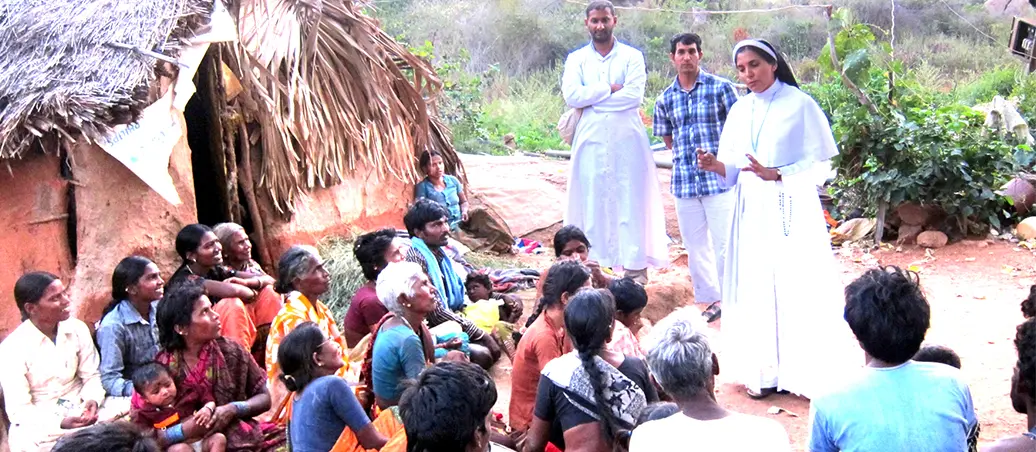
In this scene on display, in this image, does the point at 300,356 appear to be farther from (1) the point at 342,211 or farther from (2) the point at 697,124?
(2) the point at 697,124

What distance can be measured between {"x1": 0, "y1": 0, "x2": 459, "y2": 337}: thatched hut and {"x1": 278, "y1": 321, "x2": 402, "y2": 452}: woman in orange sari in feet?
7.24

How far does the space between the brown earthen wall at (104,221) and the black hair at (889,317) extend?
415cm

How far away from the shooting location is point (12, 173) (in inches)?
223

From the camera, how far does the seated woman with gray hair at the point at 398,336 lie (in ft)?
13.1

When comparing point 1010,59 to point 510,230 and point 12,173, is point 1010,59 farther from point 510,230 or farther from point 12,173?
point 12,173

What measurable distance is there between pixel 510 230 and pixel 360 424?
19.8 ft

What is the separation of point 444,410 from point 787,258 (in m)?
2.91

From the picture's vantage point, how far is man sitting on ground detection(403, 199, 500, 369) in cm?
572

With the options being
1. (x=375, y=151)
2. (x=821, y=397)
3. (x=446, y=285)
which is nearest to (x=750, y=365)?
(x=446, y=285)

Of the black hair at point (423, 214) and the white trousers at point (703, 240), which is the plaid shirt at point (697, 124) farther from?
the black hair at point (423, 214)

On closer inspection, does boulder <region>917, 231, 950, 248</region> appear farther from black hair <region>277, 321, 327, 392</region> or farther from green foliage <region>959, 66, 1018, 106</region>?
green foliage <region>959, 66, 1018, 106</region>

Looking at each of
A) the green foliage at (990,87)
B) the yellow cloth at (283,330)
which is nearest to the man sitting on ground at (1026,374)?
the yellow cloth at (283,330)

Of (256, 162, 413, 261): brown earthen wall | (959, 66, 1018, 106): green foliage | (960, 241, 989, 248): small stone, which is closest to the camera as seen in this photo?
(256, 162, 413, 261): brown earthen wall

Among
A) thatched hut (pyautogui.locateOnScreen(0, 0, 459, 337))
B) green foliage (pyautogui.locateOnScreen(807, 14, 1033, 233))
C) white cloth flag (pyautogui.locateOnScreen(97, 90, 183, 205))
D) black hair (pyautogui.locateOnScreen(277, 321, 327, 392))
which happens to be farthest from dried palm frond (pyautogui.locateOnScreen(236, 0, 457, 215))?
green foliage (pyautogui.locateOnScreen(807, 14, 1033, 233))
